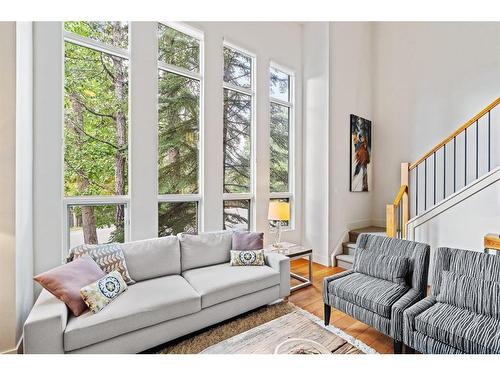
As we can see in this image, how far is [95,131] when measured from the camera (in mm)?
2760

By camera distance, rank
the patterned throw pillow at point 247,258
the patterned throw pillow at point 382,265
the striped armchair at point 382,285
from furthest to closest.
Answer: the patterned throw pillow at point 247,258
the patterned throw pillow at point 382,265
the striped armchair at point 382,285

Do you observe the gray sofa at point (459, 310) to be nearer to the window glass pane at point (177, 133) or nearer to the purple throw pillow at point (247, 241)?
the purple throw pillow at point (247, 241)

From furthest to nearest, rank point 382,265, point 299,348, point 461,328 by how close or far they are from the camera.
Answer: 1. point 382,265
2. point 461,328
3. point 299,348

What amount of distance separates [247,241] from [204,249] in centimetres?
50

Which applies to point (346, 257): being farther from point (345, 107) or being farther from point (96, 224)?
point (96, 224)

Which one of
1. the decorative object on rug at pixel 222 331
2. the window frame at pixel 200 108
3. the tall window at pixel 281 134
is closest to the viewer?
the decorative object on rug at pixel 222 331

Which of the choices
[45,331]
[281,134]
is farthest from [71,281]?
[281,134]

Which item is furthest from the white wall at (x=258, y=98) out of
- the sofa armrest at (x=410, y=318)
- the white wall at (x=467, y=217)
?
A: the sofa armrest at (x=410, y=318)

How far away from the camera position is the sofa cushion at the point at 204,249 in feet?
8.71

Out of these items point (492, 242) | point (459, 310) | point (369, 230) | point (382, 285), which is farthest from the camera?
point (369, 230)

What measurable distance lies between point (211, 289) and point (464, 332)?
5.76ft

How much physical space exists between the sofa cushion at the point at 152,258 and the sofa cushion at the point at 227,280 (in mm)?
181
